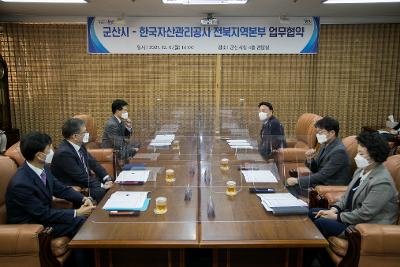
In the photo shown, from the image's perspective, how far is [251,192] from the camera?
2705 millimetres

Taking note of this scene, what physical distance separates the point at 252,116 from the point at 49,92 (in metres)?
3.44

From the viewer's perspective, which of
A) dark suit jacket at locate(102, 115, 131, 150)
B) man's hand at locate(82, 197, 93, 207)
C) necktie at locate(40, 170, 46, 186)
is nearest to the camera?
necktie at locate(40, 170, 46, 186)

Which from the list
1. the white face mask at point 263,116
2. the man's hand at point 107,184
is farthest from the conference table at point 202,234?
the white face mask at point 263,116

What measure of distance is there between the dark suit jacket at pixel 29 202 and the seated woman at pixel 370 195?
73.1 inches

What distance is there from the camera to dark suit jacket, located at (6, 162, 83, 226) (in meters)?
2.34

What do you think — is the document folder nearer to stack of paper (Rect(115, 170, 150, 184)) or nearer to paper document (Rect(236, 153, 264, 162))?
stack of paper (Rect(115, 170, 150, 184))

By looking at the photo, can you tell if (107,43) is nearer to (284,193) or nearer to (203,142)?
(203,142)

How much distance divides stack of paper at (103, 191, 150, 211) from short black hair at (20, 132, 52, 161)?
1.93 feet

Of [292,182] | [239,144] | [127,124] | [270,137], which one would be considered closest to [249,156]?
[239,144]

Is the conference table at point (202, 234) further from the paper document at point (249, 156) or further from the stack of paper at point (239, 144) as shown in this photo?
the stack of paper at point (239, 144)

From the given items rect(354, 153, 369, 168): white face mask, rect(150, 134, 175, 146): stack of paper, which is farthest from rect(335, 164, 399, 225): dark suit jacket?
rect(150, 134, 175, 146): stack of paper

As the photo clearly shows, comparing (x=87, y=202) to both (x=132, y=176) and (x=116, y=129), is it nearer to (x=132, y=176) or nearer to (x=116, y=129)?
(x=132, y=176)

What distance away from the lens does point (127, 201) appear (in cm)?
247

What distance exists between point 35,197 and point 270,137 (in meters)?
3.05
